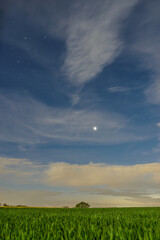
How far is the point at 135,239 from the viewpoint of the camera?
3.90 m

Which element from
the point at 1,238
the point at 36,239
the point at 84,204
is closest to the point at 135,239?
the point at 36,239

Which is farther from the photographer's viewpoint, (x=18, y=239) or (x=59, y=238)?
(x=59, y=238)

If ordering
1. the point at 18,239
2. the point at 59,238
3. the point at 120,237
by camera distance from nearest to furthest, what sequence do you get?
1. the point at 120,237
2. the point at 18,239
3. the point at 59,238

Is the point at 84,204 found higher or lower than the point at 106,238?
higher

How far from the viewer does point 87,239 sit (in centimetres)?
411

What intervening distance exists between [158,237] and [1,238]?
298 centimetres

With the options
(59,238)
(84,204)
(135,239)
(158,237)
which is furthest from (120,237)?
(84,204)

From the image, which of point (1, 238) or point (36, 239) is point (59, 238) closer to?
point (36, 239)

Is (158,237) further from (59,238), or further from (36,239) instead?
(36,239)

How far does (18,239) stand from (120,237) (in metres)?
1.77

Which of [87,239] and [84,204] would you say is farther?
[84,204]

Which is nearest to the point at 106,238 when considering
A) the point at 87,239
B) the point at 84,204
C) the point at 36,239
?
the point at 87,239

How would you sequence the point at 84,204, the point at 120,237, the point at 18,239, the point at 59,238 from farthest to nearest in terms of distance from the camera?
the point at 84,204 → the point at 59,238 → the point at 18,239 → the point at 120,237

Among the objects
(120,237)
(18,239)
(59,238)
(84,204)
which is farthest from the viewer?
(84,204)
